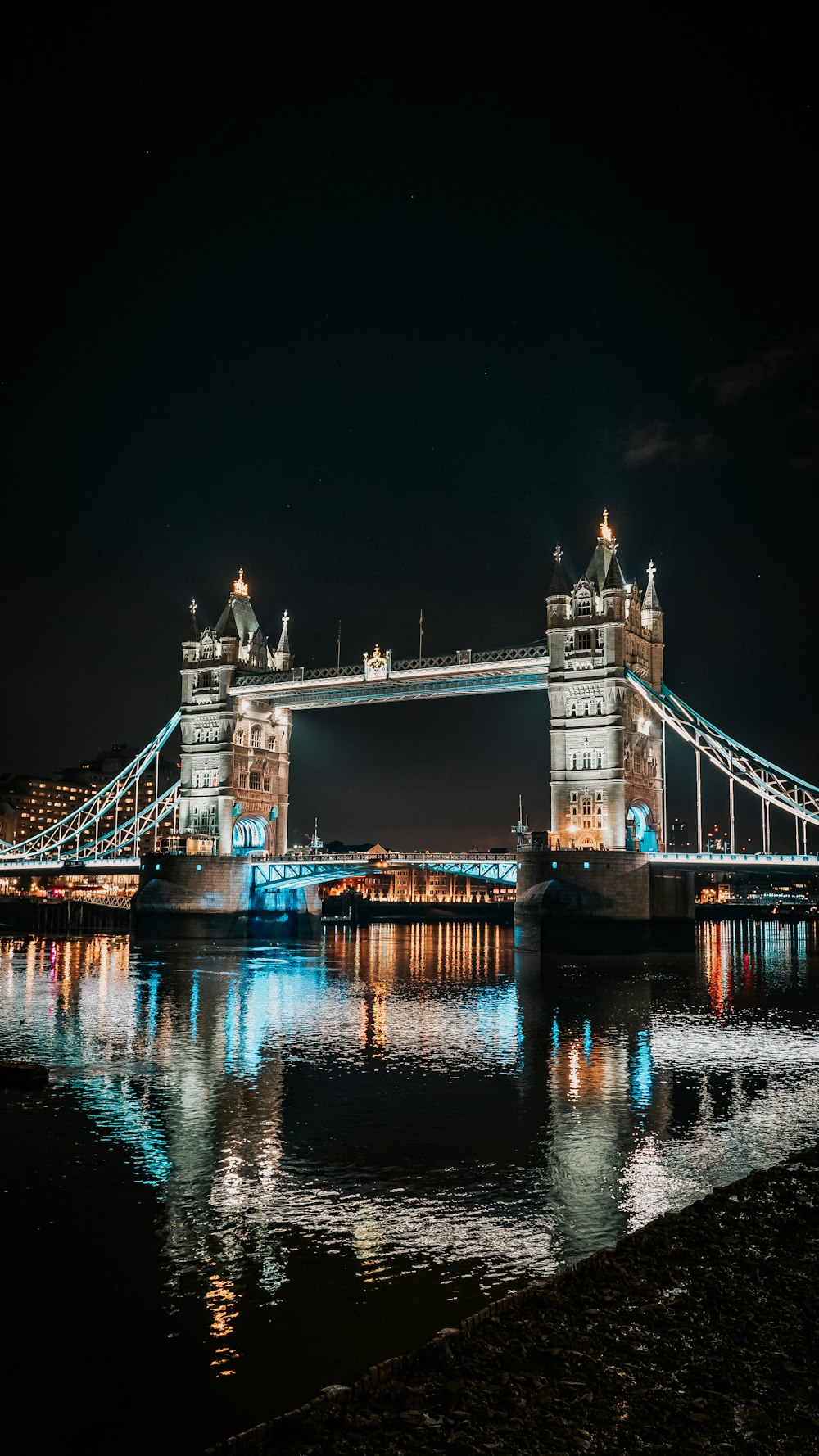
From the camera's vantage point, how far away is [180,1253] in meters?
12.0

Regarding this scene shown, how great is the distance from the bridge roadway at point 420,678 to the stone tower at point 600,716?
197 centimetres

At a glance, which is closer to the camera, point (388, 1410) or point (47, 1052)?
point (388, 1410)

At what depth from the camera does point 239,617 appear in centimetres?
7694

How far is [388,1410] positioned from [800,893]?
188717mm

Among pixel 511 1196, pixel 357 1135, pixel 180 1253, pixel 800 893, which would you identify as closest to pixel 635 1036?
pixel 357 1135

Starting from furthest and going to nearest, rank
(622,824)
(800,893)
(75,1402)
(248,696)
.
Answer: (800,893)
(248,696)
(622,824)
(75,1402)

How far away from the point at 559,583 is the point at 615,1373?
177 feet

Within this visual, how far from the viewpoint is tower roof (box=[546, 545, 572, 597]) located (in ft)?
198

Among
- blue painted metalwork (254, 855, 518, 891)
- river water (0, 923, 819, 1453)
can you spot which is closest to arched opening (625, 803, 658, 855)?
blue painted metalwork (254, 855, 518, 891)

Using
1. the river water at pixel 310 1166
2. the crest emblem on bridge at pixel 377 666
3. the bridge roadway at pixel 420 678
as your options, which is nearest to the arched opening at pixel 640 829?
the bridge roadway at pixel 420 678

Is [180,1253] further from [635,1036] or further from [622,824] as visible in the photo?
[622,824]

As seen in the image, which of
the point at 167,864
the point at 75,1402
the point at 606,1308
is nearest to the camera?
the point at 75,1402

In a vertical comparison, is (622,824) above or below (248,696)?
below

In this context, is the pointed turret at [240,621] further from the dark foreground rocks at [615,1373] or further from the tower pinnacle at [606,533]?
the dark foreground rocks at [615,1373]
